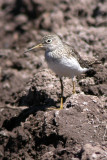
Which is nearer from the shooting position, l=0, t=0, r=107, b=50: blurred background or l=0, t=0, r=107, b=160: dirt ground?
l=0, t=0, r=107, b=160: dirt ground

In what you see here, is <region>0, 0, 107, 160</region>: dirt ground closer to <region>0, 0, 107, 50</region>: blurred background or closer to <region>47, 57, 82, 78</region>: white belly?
<region>0, 0, 107, 50</region>: blurred background

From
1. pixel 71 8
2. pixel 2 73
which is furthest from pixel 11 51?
pixel 71 8

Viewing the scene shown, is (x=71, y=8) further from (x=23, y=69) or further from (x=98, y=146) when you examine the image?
(x=98, y=146)

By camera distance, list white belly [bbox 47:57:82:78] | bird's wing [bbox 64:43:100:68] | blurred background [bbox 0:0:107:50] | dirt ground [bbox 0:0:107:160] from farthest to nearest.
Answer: blurred background [bbox 0:0:107:50] < bird's wing [bbox 64:43:100:68] < white belly [bbox 47:57:82:78] < dirt ground [bbox 0:0:107:160]

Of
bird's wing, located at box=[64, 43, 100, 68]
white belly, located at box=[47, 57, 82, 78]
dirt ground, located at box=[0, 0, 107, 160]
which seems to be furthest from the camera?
bird's wing, located at box=[64, 43, 100, 68]

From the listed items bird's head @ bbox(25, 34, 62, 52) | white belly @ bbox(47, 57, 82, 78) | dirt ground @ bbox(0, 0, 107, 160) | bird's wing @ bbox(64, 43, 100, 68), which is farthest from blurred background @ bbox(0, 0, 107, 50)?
white belly @ bbox(47, 57, 82, 78)

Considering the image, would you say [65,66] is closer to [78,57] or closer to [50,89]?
[78,57]
